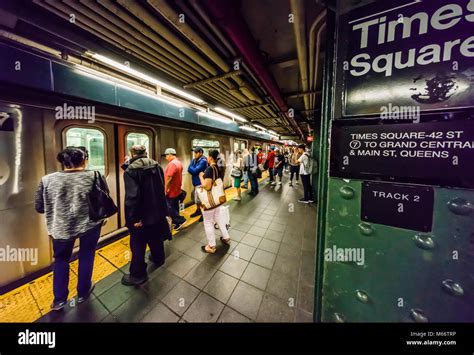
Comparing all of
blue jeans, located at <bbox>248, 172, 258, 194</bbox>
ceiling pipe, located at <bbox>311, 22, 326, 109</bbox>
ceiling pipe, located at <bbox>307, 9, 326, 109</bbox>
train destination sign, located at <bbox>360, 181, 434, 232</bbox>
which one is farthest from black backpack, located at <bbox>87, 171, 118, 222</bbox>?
blue jeans, located at <bbox>248, 172, 258, 194</bbox>

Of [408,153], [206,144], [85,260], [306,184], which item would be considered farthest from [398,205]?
[206,144]

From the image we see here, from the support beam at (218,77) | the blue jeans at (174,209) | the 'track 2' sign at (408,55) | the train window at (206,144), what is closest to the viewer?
the 'track 2' sign at (408,55)

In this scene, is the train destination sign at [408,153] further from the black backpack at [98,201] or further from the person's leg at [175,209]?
the person's leg at [175,209]

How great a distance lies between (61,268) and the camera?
1993mm

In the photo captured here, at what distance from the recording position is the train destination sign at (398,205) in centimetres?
77

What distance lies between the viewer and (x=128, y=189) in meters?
2.22

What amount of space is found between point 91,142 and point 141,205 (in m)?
2.04

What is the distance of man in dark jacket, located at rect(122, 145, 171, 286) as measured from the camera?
2.21 m

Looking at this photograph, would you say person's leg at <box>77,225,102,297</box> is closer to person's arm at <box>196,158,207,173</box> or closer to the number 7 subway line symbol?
the number 7 subway line symbol

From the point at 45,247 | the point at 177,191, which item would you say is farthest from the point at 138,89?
the point at 45,247

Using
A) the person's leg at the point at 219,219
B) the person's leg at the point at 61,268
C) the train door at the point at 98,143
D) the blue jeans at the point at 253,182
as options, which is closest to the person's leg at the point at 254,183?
the blue jeans at the point at 253,182

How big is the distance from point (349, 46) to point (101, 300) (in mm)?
3560

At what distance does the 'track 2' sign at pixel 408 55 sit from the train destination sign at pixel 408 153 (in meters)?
0.11
